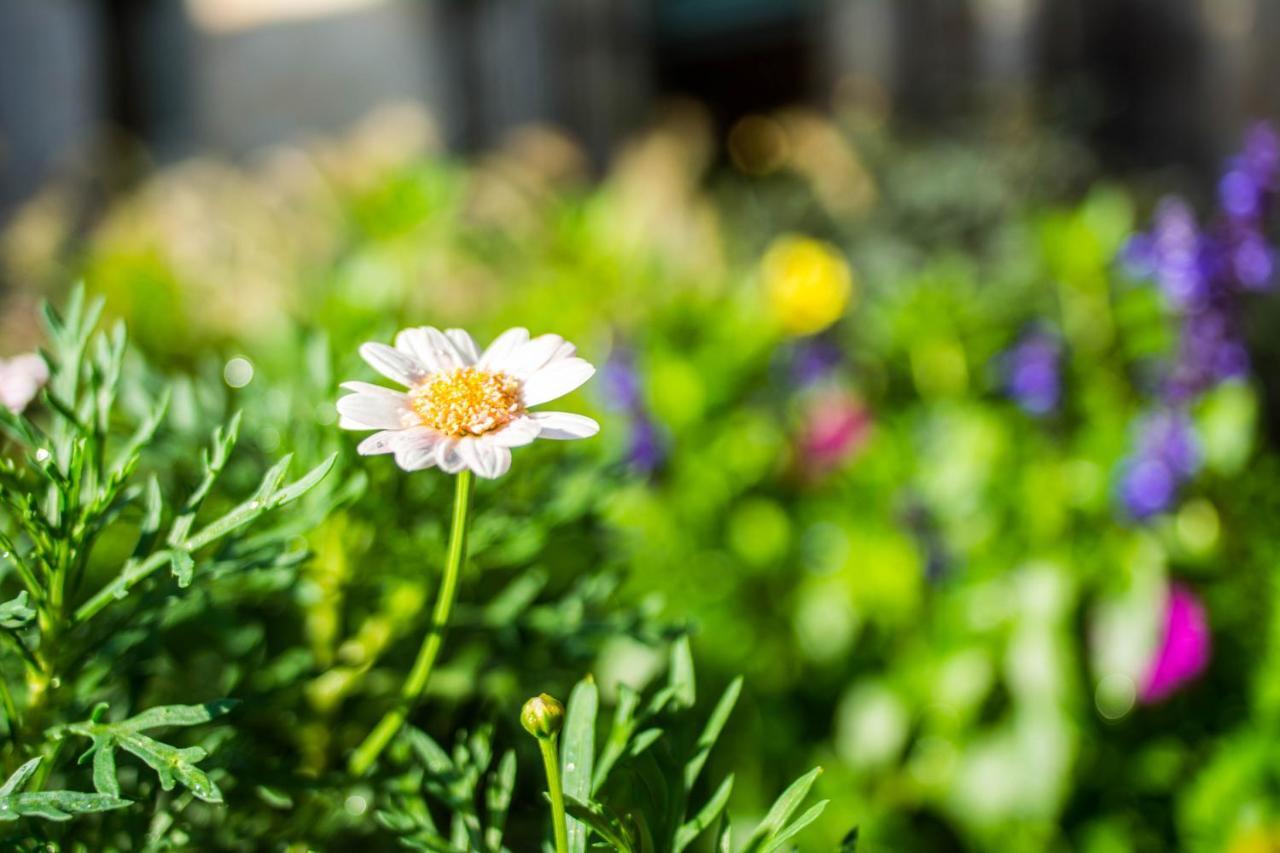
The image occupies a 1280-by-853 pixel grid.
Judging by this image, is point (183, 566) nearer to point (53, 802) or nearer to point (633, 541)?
point (53, 802)

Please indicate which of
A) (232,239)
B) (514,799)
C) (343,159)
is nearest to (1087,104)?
(343,159)

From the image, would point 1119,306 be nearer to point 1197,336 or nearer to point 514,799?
point 1197,336

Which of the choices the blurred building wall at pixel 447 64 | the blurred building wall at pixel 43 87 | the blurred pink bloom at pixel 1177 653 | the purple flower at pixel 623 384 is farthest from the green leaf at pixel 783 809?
the blurred building wall at pixel 43 87

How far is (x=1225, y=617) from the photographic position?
50.4 inches

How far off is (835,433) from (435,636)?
1204mm

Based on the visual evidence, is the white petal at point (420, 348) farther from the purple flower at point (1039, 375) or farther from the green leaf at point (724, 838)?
the purple flower at point (1039, 375)

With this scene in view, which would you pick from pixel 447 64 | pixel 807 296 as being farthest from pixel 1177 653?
pixel 447 64

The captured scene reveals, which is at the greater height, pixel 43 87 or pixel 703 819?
pixel 703 819

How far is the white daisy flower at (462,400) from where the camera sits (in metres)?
0.40

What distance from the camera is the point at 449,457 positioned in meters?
0.41

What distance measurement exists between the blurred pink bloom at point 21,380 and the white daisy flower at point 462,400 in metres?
0.17

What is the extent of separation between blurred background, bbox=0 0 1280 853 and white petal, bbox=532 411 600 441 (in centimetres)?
15

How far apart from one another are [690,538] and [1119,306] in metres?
0.70

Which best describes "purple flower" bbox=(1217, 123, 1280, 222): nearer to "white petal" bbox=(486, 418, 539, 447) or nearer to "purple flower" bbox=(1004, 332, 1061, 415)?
"purple flower" bbox=(1004, 332, 1061, 415)
